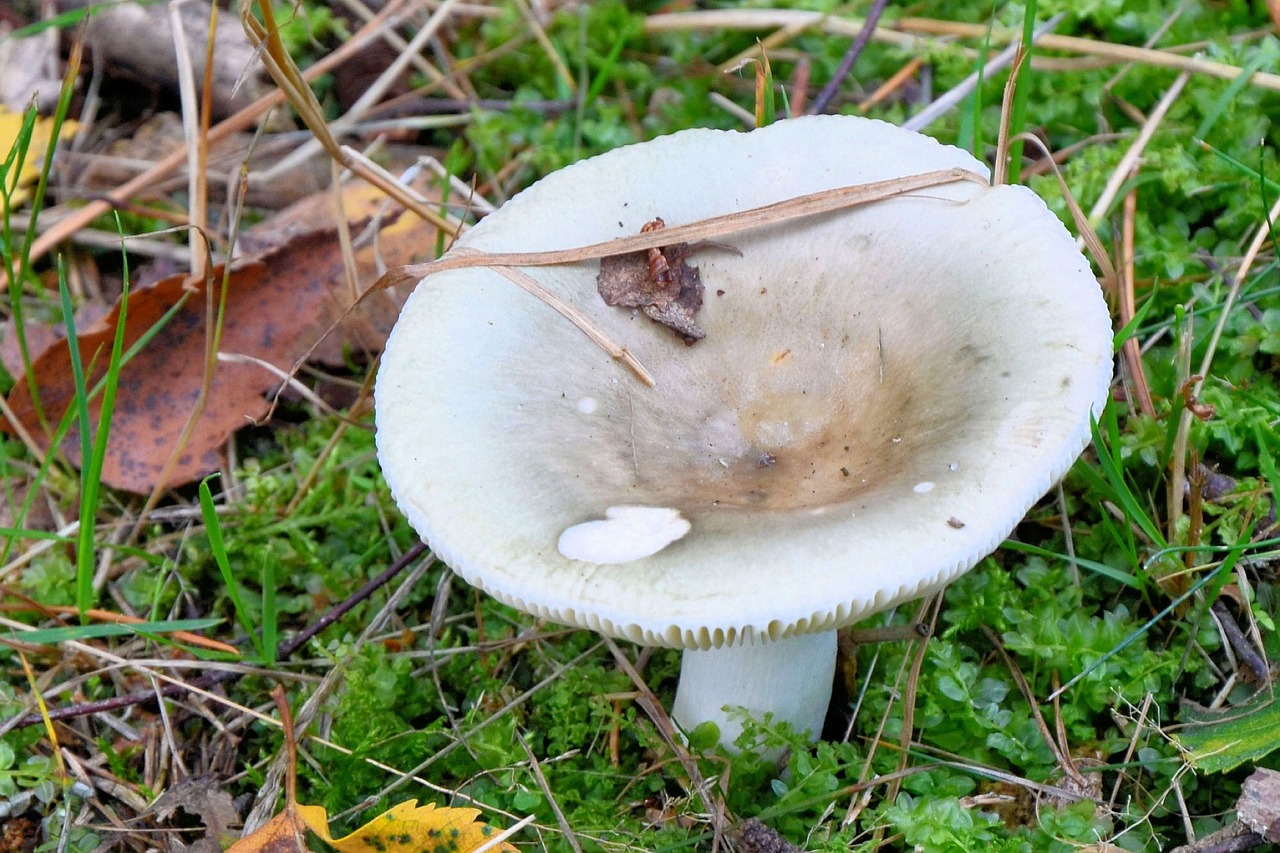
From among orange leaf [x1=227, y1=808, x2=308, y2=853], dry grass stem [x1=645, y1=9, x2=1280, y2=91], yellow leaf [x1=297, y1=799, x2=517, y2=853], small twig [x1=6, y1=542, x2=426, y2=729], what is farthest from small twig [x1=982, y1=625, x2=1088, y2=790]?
dry grass stem [x1=645, y1=9, x2=1280, y2=91]

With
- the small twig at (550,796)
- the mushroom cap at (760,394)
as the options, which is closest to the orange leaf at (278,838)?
the small twig at (550,796)

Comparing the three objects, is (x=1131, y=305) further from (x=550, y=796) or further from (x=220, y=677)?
(x=220, y=677)

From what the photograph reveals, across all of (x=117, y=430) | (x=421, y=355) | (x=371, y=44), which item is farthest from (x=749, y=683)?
(x=371, y=44)

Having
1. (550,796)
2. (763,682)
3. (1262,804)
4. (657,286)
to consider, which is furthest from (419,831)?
(1262,804)

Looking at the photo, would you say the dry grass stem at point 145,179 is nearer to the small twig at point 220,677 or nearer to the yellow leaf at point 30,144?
the yellow leaf at point 30,144

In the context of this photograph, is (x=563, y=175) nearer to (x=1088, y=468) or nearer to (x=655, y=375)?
(x=655, y=375)

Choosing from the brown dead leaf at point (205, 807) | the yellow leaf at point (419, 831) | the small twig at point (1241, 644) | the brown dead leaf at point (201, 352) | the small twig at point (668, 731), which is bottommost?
the brown dead leaf at point (205, 807)
